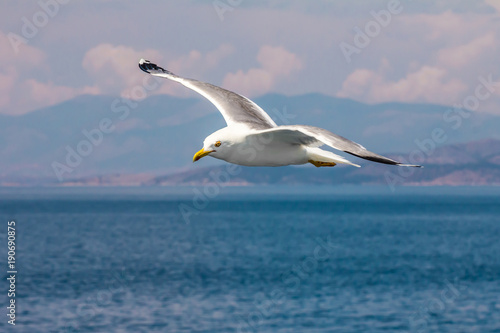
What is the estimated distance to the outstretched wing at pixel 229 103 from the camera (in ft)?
44.3

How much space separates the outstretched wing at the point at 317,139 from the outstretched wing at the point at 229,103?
4.99ft

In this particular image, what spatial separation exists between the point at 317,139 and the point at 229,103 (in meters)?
4.81

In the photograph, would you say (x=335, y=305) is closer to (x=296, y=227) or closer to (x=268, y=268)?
(x=268, y=268)

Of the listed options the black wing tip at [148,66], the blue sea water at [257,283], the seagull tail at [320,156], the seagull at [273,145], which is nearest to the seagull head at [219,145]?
the seagull at [273,145]

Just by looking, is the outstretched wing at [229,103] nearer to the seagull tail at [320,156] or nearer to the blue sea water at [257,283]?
the seagull tail at [320,156]

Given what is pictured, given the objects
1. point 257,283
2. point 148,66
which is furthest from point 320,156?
point 257,283

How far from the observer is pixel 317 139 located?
33.9 ft

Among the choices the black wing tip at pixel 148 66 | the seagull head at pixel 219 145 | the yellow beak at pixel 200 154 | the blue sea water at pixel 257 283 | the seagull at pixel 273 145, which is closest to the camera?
the seagull at pixel 273 145

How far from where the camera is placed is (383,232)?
179375mm

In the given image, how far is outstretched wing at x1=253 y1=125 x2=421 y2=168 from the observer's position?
31.6ft

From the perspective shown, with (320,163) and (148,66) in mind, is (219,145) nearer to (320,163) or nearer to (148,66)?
(320,163)

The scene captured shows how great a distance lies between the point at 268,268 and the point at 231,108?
101m

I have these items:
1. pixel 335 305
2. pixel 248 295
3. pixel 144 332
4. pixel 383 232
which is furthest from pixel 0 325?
pixel 383 232

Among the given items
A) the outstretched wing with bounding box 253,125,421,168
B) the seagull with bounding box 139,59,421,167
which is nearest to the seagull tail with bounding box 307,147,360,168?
the seagull with bounding box 139,59,421,167
